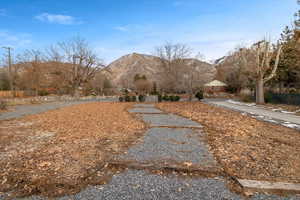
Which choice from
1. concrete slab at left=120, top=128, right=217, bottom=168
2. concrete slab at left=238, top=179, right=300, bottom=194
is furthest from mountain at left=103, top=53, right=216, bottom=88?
concrete slab at left=238, top=179, right=300, bottom=194

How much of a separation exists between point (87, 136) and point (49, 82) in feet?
73.6

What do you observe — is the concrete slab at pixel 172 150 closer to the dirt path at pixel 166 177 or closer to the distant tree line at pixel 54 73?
the dirt path at pixel 166 177

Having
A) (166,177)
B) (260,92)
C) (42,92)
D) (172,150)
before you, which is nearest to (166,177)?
(166,177)

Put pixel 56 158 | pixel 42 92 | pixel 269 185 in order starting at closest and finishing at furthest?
pixel 269 185 < pixel 56 158 < pixel 42 92

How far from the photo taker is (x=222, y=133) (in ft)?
16.1

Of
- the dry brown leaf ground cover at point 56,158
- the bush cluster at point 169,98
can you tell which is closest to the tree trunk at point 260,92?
the bush cluster at point 169,98

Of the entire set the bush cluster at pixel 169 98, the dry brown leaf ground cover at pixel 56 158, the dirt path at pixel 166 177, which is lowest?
the dry brown leaf ground cover at pixel 56 158

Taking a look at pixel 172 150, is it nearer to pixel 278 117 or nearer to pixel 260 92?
pixel 278 117

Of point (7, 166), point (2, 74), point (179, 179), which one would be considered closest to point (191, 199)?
point (179, 179)

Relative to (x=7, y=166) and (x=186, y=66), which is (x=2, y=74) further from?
(x=7, y=166)

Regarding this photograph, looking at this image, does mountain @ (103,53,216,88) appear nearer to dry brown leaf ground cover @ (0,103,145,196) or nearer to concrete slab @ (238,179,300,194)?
dry brown leaf ground cover @ (0,103,145,196)

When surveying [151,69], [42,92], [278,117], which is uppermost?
[151,69]

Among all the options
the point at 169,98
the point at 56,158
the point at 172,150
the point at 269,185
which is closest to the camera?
the point at 269,185

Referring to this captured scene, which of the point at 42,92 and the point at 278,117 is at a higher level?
the point at 42,92
